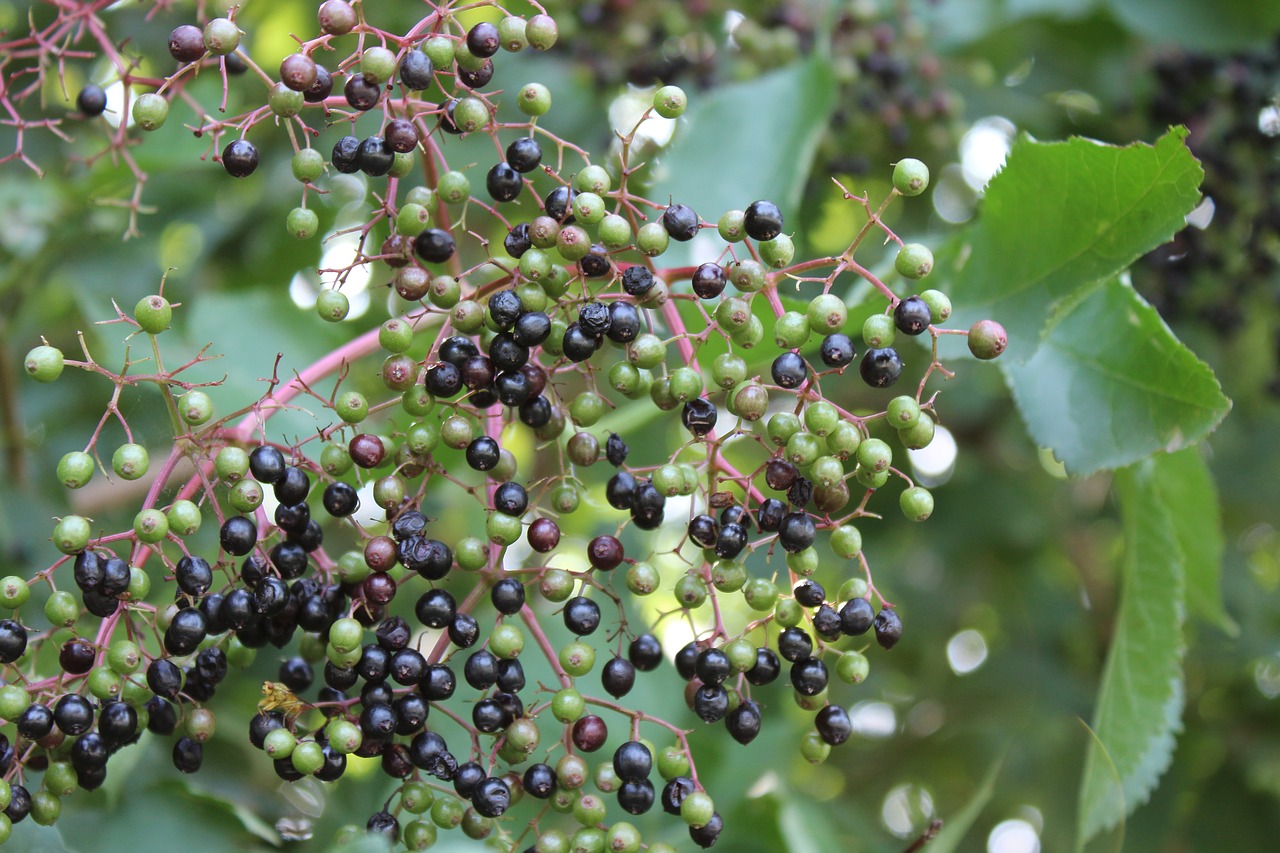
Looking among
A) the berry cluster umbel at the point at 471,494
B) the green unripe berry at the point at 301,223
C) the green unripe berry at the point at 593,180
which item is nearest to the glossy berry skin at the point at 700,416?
the berry cluster umbel at the point at 471,494

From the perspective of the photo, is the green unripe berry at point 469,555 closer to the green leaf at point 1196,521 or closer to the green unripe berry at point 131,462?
the green unripe berry at point 131,462

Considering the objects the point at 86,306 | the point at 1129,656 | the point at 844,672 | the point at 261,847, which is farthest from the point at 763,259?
the point at 86,306

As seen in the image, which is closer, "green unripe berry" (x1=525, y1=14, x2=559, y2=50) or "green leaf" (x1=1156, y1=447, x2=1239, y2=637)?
"green unripe berry" (x1=525, y1=14, x2=559, y2=50)

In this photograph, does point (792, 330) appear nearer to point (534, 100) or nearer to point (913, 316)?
point (913, 316)

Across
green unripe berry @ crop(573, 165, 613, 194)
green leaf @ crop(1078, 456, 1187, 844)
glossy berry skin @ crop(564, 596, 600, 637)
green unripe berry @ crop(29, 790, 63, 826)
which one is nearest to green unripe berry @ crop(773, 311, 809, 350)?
green unripe berry @ crop(573, 165, 613, 194)

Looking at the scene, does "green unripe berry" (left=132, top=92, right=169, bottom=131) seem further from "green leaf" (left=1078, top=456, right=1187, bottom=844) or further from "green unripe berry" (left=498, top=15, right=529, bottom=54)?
"green leaf" (left=1078, top=456, right=1187, bottom=844)
